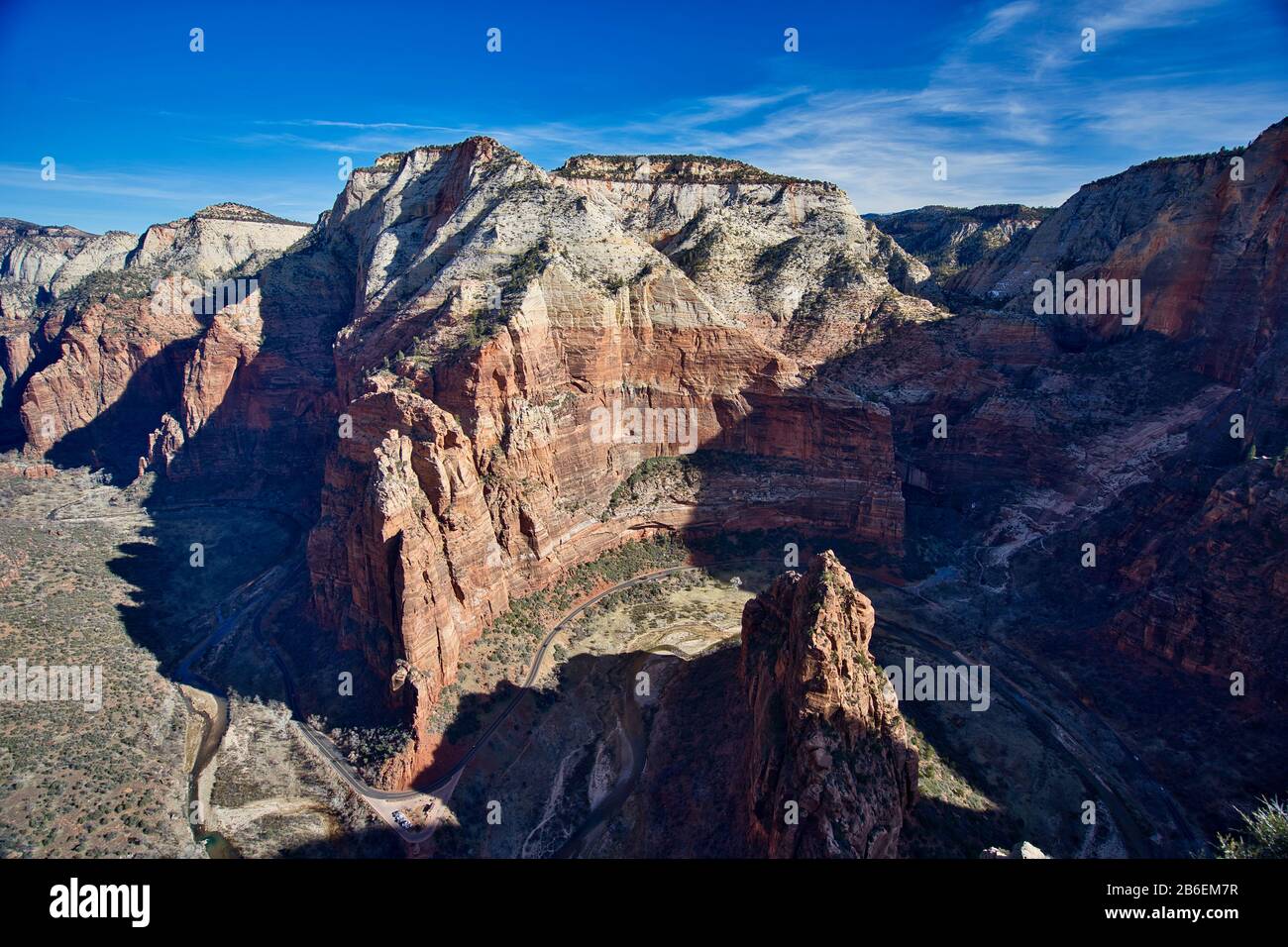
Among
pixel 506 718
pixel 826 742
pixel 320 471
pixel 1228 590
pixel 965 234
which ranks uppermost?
pixel 965 234

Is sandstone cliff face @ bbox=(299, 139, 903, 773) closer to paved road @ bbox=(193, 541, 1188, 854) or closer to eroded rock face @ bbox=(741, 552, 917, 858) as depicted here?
paved road @ bbox=(193, 541, 1188, 854)

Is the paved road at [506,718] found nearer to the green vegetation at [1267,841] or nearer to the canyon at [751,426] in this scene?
the canyon at [751,426]

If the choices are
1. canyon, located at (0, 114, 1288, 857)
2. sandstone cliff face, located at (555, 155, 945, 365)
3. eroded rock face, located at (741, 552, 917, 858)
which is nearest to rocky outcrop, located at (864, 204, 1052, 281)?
canyon, located at (0, 114, 1288, 857)

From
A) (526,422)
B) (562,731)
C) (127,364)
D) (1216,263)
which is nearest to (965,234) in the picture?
(1216,263)

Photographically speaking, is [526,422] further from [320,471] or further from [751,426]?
[320,471]

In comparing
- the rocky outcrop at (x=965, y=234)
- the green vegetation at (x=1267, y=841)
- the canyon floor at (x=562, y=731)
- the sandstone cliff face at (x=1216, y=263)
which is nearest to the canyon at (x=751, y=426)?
the sandstone cliff face at (x=1216, y=263)

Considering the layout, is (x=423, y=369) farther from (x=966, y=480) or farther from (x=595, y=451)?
(x=966, y=480)

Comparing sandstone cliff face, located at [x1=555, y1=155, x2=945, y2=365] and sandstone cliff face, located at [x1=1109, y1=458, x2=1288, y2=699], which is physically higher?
sandstone cliff face, located at [x1=555, y1=155, x2=945, y2=365]
